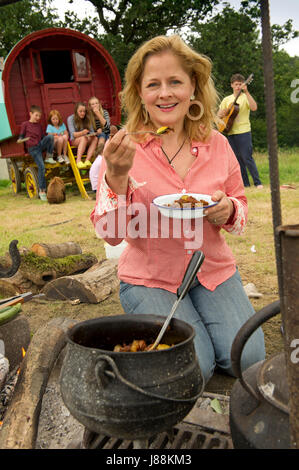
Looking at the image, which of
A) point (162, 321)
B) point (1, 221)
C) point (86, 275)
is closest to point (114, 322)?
point (162, 321)

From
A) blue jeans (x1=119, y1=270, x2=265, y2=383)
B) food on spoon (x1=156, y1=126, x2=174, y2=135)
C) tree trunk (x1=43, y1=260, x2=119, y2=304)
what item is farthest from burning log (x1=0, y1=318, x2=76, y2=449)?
tree trunk (x1=43, y1=260, x2=119, y2=304)

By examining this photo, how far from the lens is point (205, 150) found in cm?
231

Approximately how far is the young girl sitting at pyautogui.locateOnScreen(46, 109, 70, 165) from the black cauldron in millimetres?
7852

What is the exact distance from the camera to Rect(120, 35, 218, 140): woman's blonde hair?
6.98 feet

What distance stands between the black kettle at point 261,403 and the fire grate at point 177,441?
1.36ft

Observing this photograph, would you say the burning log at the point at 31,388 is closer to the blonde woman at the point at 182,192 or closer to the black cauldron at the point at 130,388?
the blonde woman at the point at 182,192

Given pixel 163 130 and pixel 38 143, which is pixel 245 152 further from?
pixel 163 130

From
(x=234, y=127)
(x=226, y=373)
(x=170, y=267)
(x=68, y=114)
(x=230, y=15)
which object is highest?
(x=230, y=15)

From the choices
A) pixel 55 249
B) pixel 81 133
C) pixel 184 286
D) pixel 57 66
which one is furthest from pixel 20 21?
pixel 184 286

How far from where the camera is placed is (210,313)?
215 cm

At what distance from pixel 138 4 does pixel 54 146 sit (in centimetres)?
880

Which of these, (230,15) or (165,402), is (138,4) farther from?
(165,402)

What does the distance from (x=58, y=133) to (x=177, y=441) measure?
817 cm

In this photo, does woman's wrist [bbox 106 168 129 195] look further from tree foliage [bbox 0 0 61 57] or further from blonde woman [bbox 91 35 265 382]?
tree foliage [bbox 0 0 61 57]
